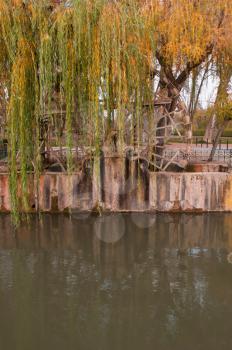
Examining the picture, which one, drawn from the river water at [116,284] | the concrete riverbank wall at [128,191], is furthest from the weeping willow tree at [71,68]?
the river water at [116,284]

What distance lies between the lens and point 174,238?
31.7ft

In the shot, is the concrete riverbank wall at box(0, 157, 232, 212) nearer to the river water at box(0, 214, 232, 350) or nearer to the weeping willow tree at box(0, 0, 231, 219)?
the river water at box(0, 214, 232, 350)

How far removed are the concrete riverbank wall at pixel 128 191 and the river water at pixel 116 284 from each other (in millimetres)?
401

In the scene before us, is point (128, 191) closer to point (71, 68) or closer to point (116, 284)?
point (71, 68)

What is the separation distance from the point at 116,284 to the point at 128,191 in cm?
413

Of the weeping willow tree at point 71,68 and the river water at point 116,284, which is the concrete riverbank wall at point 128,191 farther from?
the weeping willow tree at point 71,68

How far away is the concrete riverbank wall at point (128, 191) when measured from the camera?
35.3 feet

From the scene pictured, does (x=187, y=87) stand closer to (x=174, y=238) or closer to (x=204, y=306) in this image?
(x=174, y=238)

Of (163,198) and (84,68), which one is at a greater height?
(84,68)

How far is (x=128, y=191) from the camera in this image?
35.8ft

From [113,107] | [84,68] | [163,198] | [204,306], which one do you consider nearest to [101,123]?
[113,107]

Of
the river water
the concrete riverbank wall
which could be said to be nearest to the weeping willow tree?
the concrete riverbank wall

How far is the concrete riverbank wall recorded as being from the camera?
1077 centimetres

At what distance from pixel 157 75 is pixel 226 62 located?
1.87m
